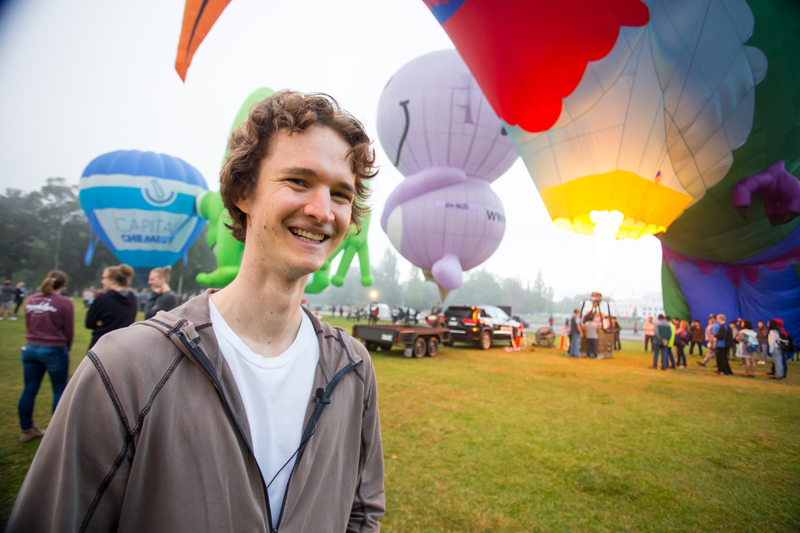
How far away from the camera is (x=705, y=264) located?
307 inches

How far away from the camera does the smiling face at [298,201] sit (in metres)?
1.14

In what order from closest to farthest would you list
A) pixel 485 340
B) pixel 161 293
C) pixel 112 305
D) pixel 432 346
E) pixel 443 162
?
pixel 112 305, pixel 161 293, pixel 432 346, pixel 485 340, pixel 443 162

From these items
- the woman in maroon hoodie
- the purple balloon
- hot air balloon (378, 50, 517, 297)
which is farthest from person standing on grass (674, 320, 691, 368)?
the woman in maroon hoodie

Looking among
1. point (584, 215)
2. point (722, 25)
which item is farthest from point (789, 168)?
point (584, 215)

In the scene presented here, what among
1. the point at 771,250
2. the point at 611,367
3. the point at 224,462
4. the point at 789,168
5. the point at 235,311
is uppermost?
the point at 789,168

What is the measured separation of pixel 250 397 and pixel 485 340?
14564 millimetres

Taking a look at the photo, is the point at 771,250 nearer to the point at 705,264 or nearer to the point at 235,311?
the point at 705,264

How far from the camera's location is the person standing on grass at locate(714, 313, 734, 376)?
617cm

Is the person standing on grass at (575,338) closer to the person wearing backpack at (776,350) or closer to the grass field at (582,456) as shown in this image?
the grass field at (582,456)

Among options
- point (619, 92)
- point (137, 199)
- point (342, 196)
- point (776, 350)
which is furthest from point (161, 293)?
point (137, 199)

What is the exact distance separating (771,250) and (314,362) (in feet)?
20.1

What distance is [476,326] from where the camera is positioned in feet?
48.5

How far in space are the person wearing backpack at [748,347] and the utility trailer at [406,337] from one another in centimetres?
762

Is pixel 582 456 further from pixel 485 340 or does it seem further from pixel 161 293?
pixel 485 340
